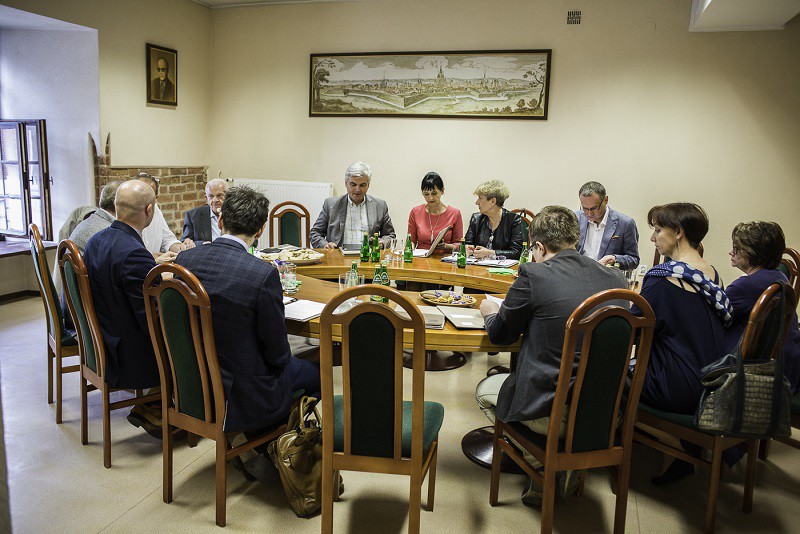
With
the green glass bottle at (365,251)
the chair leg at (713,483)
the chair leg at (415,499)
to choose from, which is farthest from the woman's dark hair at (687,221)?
the green glass bottle at (365,251)

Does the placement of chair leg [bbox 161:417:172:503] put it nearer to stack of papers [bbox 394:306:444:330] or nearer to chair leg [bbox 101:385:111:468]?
chair leg [bbox 101:385:111:468]

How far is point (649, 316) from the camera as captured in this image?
6.23 feet

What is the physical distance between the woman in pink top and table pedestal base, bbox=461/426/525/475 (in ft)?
5.34

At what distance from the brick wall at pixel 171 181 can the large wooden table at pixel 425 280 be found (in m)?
2.27

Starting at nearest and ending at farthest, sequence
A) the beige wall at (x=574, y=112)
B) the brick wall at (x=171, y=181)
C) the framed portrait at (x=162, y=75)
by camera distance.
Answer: the beige wall at (x=574, y=112) < the brick wall at (x=171, y=181) < the framed portrait at (x=162, y=75)

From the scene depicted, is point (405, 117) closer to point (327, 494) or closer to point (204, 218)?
point (204, 218)

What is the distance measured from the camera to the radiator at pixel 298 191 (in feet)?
19.3

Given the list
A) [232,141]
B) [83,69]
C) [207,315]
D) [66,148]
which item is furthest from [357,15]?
[207,315]

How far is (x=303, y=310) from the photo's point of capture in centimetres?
249

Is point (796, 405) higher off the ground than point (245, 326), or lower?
lower

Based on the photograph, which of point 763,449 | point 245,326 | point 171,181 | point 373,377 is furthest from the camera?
point 171,181

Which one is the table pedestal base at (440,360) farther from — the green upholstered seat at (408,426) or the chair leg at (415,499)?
the chair leg at (415,499)

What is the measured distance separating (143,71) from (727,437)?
5.24 metres

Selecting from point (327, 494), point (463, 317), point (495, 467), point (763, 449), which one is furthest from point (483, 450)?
point (763, 449)
